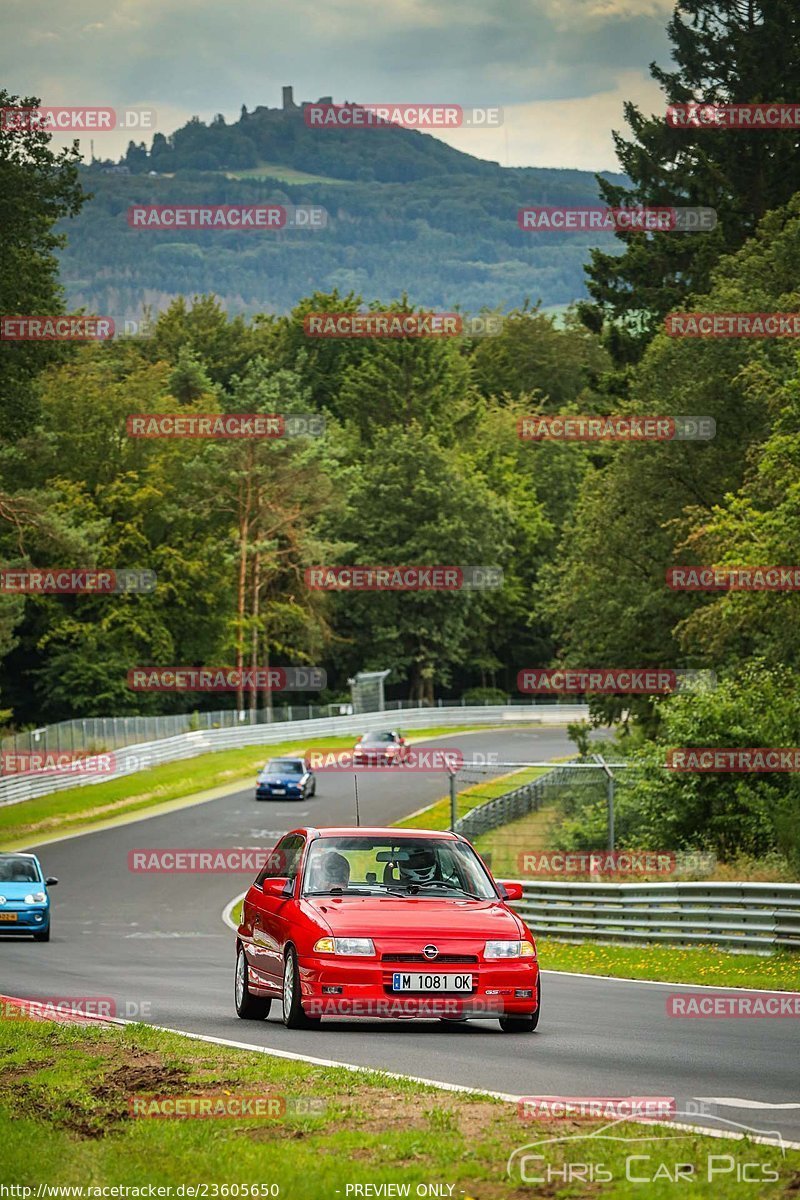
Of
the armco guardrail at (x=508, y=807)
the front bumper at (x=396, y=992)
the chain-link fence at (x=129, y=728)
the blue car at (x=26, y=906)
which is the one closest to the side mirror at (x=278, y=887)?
the front bumper at (x=396, y=992)

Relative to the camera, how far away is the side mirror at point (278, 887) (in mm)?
14164

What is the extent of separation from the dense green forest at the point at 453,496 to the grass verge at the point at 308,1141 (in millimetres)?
17659

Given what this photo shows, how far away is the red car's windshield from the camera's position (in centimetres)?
1405

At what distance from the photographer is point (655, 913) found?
2558 centimetres

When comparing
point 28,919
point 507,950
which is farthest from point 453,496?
point 507,950

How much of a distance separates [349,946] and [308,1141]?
4.89 metres

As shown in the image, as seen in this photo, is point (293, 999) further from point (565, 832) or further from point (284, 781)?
point (284, 781)

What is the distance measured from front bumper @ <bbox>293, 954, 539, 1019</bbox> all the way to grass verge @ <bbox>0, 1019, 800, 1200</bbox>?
2.38 metres

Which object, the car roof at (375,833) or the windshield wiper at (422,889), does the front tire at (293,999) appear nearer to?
the windshield wiper at (422,889)

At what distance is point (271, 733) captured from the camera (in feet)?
268

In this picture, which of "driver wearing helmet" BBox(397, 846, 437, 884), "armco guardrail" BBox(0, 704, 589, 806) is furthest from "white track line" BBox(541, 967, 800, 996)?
"armco guardrail" BBox(0, 704, 589, 806)

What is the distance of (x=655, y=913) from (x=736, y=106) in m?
38.3

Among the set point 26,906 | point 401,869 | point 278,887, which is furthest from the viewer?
point 26,906

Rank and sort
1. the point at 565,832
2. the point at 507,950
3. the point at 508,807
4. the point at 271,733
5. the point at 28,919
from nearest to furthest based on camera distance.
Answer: the point at 507,950, the point at 28,919, the point at 565,832, the point at 508,807, the point at 271,733
